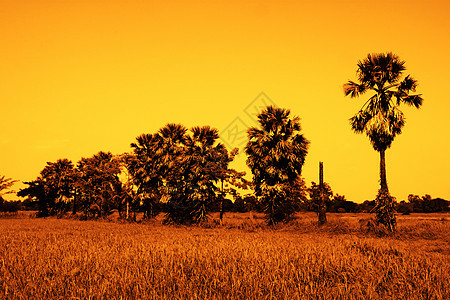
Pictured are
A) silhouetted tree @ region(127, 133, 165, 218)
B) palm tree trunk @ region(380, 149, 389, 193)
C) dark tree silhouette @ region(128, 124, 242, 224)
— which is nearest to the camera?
palm tree trunk @ region(380, 149, 389, 193)

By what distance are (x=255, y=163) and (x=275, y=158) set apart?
2.30 metres

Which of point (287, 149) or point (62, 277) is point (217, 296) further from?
point (287, 149)

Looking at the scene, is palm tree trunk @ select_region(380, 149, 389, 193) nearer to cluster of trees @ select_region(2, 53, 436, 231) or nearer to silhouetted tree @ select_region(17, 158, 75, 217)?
cluster of trees @ select_region(2, 53, 436, 231)

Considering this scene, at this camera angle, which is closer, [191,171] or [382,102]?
[382,102]

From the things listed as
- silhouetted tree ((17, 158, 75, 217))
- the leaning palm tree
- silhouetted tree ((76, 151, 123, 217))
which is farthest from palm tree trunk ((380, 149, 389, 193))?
silhouetted tree ((17, 158, 75, 217))

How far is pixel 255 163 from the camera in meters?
35.0

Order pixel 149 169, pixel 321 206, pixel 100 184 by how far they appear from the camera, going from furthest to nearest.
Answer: pixel 100 184 → pixel 149 169 → pixel 321 206

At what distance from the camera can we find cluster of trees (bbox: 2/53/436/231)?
87.0ft

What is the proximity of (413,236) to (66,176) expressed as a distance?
60.4 m

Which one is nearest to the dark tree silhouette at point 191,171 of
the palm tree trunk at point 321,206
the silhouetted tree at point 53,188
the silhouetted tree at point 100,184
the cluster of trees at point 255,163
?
the cluster of trees at point 255,163

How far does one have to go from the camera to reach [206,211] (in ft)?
121

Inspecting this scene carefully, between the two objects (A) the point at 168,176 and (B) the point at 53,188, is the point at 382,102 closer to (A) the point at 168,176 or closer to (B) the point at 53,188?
(A) the point at 168,176

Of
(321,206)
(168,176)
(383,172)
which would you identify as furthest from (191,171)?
(383,172)

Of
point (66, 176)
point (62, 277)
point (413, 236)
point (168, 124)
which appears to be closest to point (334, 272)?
point (62, 277)
